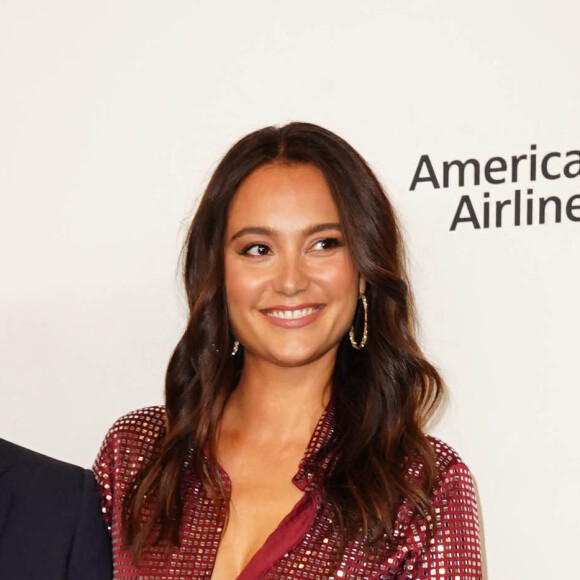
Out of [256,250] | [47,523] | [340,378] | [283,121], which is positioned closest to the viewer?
[47,523]

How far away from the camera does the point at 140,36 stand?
8.86 ft

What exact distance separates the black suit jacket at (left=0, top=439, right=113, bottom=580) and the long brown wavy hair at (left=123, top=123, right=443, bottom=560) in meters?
0.07

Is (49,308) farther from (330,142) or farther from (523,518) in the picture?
(523,518)

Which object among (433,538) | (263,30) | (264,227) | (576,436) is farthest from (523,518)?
(263,30)

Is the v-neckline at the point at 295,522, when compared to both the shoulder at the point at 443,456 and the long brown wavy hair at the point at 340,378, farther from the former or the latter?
the shoulder at the point at 443,456

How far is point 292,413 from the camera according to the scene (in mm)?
2211

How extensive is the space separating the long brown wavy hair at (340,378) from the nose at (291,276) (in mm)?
90

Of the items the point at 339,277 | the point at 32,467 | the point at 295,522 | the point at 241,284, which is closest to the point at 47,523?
the point at 32,467

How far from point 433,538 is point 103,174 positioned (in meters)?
1.13

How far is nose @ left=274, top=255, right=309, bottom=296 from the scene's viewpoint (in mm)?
2066

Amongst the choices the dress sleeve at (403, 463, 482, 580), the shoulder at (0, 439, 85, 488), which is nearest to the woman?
the dress sleeve at (403, 463, 482, 580)

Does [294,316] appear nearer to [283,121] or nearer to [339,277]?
[339,277]

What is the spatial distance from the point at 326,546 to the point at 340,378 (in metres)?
0.33

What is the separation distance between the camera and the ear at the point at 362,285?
7.10 feet
